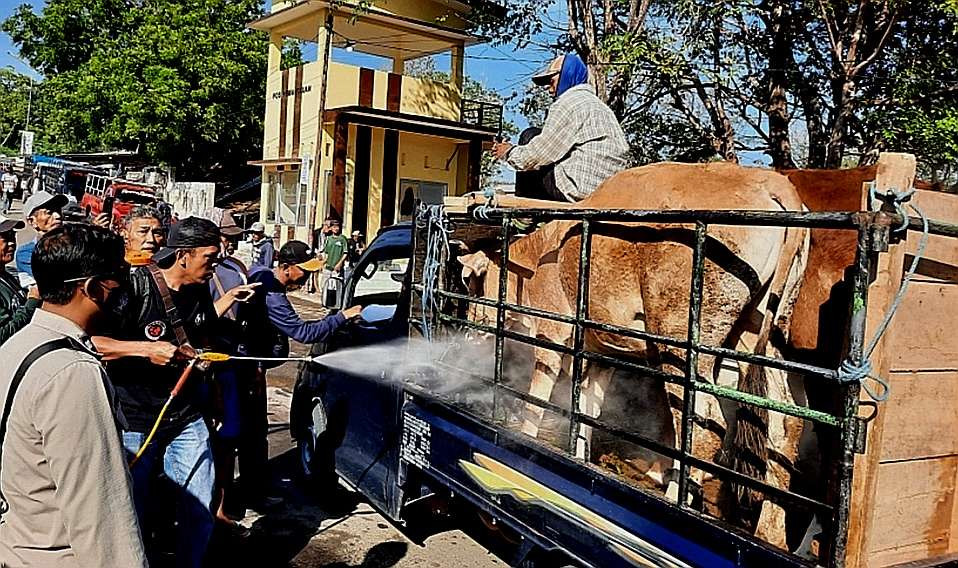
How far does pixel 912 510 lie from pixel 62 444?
A: 2547 mm

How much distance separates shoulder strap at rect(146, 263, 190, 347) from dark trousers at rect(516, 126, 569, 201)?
2.20 meters

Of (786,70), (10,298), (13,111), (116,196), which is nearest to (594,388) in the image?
(10,298)

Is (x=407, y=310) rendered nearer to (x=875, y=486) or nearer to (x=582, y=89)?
(x=582, y=89)

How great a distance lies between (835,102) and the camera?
38.7ft

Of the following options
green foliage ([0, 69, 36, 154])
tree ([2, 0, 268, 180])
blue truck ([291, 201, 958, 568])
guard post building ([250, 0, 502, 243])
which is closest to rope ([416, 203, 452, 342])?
blue truck ([291, 201, 958, 568])

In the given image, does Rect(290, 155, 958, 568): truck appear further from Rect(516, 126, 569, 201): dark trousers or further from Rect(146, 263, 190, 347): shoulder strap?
Rect(146, 263, 190, 347): shoulder strap

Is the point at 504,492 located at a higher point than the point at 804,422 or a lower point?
lower

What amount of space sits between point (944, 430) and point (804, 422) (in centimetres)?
64

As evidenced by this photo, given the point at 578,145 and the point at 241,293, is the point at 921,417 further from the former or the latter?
the point at 241,293

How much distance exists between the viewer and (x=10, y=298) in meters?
4.49

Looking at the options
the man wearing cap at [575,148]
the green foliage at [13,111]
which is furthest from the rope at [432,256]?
the green foliage at [13,111]

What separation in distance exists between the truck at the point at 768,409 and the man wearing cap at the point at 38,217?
2984mm

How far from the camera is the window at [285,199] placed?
23.5 m

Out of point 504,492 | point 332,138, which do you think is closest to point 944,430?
point 504,492
